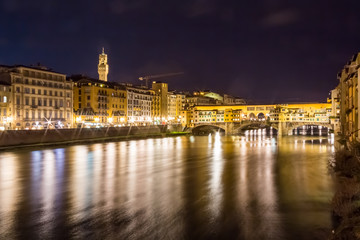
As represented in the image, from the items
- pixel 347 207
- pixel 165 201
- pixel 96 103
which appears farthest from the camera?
pixel 96 103

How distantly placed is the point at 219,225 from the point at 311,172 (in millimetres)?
12117

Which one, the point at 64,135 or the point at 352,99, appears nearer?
the point at 352,99

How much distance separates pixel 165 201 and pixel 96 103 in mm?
49350

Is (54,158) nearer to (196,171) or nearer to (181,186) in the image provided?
(196,171)

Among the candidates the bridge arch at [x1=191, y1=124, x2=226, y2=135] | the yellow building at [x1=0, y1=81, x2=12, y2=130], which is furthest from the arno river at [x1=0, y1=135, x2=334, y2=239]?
the bridge arch at [x1=191, y1=124, x2=226, y2=135]

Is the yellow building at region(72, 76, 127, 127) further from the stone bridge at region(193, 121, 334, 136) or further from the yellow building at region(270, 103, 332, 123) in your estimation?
the yellow building at region(270, 103, 332, 123)

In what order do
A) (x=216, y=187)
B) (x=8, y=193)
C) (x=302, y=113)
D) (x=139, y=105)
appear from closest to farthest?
(x=8, y=193), (x=216, y=187), (x=302, y=113), (x=139, y=105)

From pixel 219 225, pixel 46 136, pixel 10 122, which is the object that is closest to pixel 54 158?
pixel 46 136

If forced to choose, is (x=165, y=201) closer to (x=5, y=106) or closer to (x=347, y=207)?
(x=347, y=207)

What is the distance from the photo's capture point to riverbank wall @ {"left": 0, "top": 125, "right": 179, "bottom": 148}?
35219 millimetres

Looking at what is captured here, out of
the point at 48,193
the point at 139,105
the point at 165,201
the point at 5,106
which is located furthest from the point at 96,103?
the point at 165,201

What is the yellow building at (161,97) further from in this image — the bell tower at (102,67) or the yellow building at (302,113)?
the yellow building at (302,113)

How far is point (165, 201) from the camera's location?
1467cm

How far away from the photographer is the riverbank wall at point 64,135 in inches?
1387
